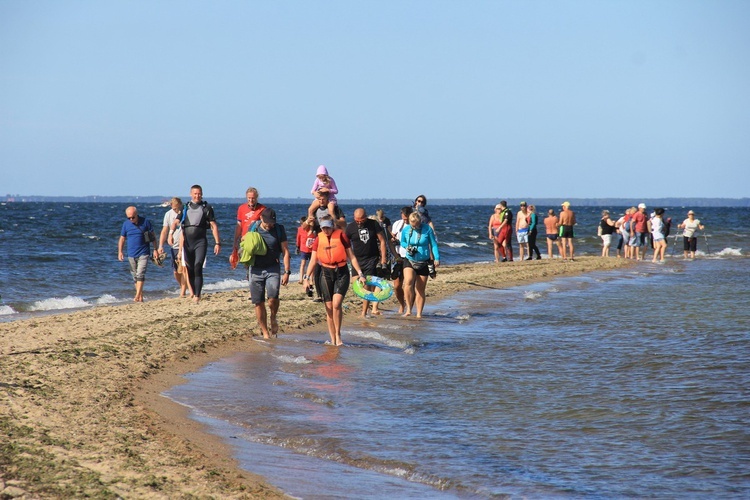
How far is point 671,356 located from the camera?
10188 millimetres

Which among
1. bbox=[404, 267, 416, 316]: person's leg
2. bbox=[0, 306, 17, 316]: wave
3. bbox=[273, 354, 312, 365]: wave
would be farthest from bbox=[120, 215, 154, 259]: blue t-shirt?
bbox=[273, 354, 312, 365]: wave

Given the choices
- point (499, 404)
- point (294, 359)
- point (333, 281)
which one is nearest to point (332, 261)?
point (333, 281)

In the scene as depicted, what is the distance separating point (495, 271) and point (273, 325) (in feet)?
37.6

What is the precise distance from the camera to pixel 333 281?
1013 centimetres

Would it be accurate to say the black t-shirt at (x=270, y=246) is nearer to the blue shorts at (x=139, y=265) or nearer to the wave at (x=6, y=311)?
the blue shorts at (x=139, y=265)

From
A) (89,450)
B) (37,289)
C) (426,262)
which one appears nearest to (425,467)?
(89,450)

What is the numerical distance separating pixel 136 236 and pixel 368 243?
180 inches

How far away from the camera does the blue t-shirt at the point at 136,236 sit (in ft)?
46.4

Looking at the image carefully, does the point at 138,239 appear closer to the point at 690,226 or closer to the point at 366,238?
the point at 366,238

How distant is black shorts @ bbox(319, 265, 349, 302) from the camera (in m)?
10.1

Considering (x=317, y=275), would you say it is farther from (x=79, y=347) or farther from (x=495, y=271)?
(x=495, y=271)

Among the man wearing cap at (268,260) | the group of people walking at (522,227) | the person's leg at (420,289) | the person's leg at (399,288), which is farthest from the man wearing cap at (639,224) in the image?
the man wearing cap at (268,260)

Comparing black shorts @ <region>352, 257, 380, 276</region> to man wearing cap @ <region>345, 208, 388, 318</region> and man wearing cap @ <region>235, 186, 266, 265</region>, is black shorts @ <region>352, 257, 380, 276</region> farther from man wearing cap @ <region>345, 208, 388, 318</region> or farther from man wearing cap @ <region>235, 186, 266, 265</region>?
man wearing cap @ <region>235, 186, 266, 265</region>

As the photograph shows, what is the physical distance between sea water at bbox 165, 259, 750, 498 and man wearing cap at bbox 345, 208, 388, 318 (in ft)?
3.19
